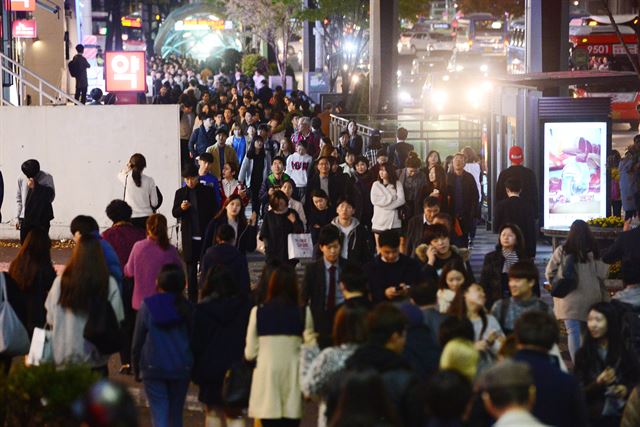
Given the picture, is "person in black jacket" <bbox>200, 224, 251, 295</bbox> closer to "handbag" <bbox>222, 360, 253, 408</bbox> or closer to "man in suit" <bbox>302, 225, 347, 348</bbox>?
"man in suit" <bbox>302, 225, 347, 348</bbox>

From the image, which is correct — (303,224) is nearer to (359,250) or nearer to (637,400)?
(359,250)

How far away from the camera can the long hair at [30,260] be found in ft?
35.4

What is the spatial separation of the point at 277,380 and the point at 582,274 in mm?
3578

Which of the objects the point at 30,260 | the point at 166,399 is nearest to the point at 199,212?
the point at 30,260

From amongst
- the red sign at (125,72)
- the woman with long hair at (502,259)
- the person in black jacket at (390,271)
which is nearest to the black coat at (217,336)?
the person in black jacket at (390,271)

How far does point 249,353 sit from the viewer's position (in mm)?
9031

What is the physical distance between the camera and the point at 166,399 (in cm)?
960

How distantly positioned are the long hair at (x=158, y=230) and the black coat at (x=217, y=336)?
2.05 meters

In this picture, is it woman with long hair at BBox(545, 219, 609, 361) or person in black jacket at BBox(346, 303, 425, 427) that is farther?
woman with long hair at BBox(545, 219, 609, 361)

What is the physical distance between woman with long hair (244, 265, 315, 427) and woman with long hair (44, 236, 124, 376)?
1.35m

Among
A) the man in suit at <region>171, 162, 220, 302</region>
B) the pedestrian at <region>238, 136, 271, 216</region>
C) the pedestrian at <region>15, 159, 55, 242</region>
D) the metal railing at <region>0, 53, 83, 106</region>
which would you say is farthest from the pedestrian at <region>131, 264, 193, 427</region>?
the metal railing at <region>0, 53, 83, 106</region>

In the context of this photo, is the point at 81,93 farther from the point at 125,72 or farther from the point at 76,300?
the point at 76,300

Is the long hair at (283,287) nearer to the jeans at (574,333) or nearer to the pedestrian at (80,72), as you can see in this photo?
the jeans at (574,333)

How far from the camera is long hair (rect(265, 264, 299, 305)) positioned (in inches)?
357
